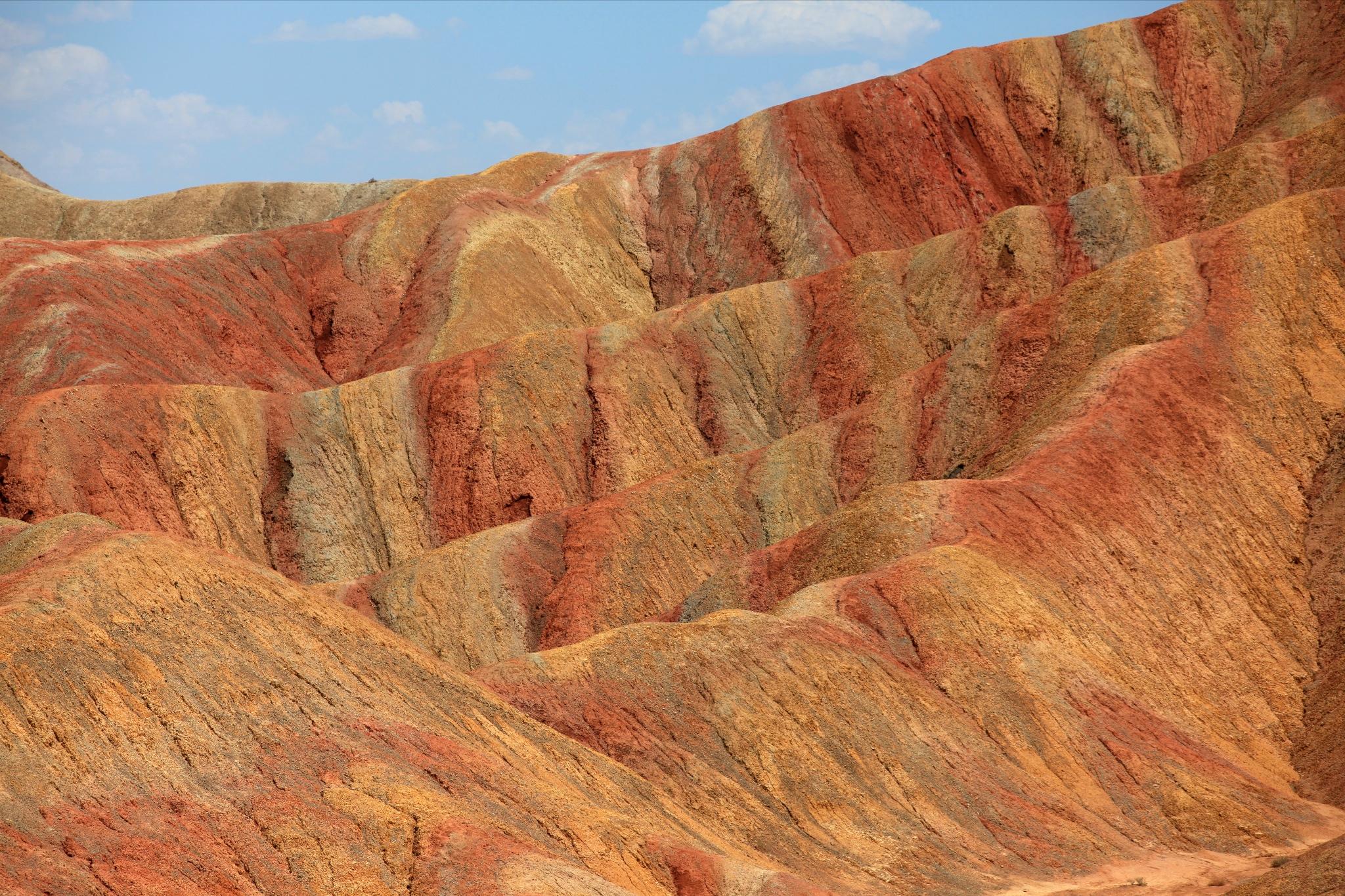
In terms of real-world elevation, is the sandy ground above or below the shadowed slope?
below

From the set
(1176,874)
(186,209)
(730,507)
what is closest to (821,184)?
(730,507)

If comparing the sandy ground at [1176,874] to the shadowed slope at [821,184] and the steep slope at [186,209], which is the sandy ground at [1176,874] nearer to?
the shadowed slope at [821,184]

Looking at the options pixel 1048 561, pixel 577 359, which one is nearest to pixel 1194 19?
pixel 577 359

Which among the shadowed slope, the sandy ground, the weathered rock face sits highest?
the shadowed slope

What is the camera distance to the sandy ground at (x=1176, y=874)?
→ 26.4 metres

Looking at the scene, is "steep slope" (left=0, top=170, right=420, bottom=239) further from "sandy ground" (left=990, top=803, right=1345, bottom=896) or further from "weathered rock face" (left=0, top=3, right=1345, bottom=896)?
"sandy ground" (left=990, top=803, right=1345, bottom=896)

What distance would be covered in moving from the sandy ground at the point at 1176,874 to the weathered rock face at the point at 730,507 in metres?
0.62

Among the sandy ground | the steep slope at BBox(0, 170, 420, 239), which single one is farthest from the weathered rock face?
the steep slope at BBox(0, 170, 420, 239)

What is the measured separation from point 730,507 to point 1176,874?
21136 millimetres

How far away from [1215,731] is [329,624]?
1967cm

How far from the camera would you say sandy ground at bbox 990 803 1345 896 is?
26408 mm

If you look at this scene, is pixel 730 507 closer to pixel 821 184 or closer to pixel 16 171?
pixel 821 184

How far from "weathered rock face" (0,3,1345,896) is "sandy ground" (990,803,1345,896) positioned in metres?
0.62

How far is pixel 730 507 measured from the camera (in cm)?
4631
